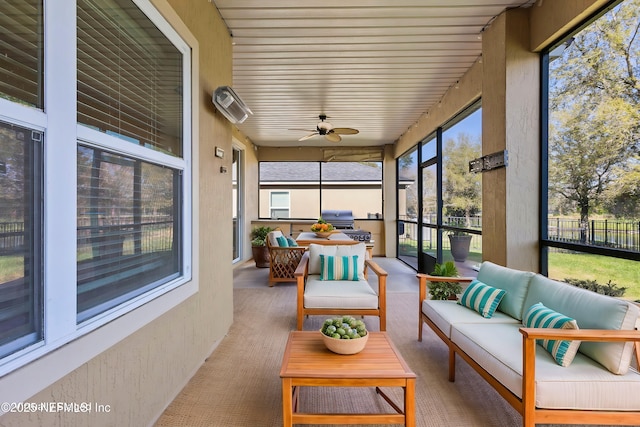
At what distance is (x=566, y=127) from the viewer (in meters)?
2.48

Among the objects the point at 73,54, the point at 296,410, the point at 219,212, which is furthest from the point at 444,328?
the point at 73,54

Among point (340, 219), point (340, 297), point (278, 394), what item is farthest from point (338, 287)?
point (340, 219)

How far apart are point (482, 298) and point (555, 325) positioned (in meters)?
0.69

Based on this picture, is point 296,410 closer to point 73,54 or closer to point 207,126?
point 73,54

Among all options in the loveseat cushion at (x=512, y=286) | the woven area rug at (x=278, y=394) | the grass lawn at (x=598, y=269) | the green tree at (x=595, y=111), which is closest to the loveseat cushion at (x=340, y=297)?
the woven area rug at (x=278, y=394)

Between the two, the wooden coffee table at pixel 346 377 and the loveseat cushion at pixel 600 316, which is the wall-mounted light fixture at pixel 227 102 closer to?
the wooden coffee table at pixel 346 377

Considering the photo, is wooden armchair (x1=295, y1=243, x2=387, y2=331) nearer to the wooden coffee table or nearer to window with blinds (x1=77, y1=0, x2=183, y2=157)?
the wooden coffee table

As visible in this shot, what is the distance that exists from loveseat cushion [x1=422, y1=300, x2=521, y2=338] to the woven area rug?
35cm

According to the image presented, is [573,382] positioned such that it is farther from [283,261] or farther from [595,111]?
[283,261]

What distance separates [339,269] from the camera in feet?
10.9

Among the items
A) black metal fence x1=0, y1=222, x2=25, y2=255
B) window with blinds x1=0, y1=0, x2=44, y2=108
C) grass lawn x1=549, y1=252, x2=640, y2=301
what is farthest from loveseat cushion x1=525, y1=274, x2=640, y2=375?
window with blinds x1=0, y1=0, x2=44, y2=108

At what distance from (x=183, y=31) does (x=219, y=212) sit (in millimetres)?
1488

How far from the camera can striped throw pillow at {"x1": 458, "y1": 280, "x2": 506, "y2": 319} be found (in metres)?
2.27

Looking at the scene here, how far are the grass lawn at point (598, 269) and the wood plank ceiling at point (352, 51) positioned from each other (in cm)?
221
